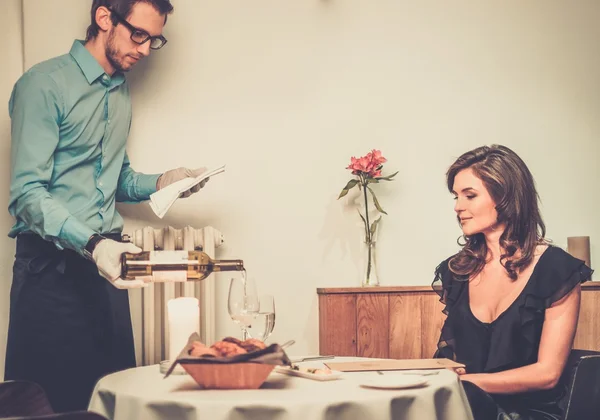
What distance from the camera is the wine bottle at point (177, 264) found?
1689mm

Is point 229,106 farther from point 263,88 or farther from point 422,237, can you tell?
point 422,237

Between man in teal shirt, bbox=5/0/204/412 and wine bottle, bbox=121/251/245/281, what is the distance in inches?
15.9

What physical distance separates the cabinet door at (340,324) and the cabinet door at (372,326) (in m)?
0.02

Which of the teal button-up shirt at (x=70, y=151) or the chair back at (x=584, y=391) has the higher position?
the teal button-up shirt at (x=70, y=151)

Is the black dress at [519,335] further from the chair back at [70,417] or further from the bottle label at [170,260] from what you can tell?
the chair back at [70,417]

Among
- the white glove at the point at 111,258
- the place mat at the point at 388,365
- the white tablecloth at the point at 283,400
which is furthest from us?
the white glove at the point at 111,258

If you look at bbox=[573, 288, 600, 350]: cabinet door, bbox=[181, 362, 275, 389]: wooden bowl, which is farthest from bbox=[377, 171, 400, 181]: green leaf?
bbox=[181, 362, 275, 389]: wooden bowl

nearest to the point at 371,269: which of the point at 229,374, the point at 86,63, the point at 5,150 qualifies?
the point at 86,63

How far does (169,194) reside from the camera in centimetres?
257

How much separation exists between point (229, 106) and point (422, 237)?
0.99 m

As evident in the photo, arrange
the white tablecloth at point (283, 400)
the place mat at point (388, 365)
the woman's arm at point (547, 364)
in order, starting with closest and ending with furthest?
1. the white tablecloth at point (283, 400)
2. the place mat at point (388, 365)
3. the woman's arm at point (547, 364)

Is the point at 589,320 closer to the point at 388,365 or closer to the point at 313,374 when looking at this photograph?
the point at 388,365

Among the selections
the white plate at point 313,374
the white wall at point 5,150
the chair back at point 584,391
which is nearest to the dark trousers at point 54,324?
the white wall at point 5,150

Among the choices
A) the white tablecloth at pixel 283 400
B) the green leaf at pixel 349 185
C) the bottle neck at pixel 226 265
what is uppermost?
the green leaf at pixel 349 185
